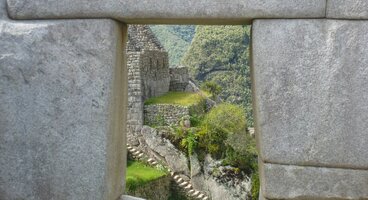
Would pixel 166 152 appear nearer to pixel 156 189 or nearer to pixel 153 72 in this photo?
pixel 156 189

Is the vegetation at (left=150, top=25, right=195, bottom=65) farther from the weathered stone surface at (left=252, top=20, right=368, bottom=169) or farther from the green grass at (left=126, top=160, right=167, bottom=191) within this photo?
the weathered stone surface at (left=252, top=20, right=368, bottom=169)

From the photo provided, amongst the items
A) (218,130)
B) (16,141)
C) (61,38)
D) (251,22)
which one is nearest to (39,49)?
(61,38)

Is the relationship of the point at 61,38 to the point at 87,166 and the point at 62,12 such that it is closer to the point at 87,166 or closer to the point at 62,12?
the point at 62,12

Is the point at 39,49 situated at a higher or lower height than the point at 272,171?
higher

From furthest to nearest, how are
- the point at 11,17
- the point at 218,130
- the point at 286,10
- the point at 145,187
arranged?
1. the point at 218,130
2. the point at 145,187
3. the point at 11,17
4. the point at 286,10

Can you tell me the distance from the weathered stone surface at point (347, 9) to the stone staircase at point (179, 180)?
17.7m

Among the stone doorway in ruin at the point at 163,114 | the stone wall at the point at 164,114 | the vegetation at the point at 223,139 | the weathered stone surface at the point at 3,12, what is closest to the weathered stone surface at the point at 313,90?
the weathered stone surface at the point at 3,12

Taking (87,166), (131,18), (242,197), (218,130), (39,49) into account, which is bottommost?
(242,197)

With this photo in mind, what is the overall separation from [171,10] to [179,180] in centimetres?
1825

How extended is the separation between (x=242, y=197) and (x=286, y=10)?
1649 cm

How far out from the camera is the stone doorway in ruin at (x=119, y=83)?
8.08 ft

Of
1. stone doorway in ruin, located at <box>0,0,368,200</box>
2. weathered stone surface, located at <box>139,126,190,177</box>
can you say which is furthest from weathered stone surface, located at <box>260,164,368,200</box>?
weathered stone surface, located at <box>139,126,190,177</box>

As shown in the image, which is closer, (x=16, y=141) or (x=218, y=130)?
(x=16, y=141)

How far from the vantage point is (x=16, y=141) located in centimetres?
269
